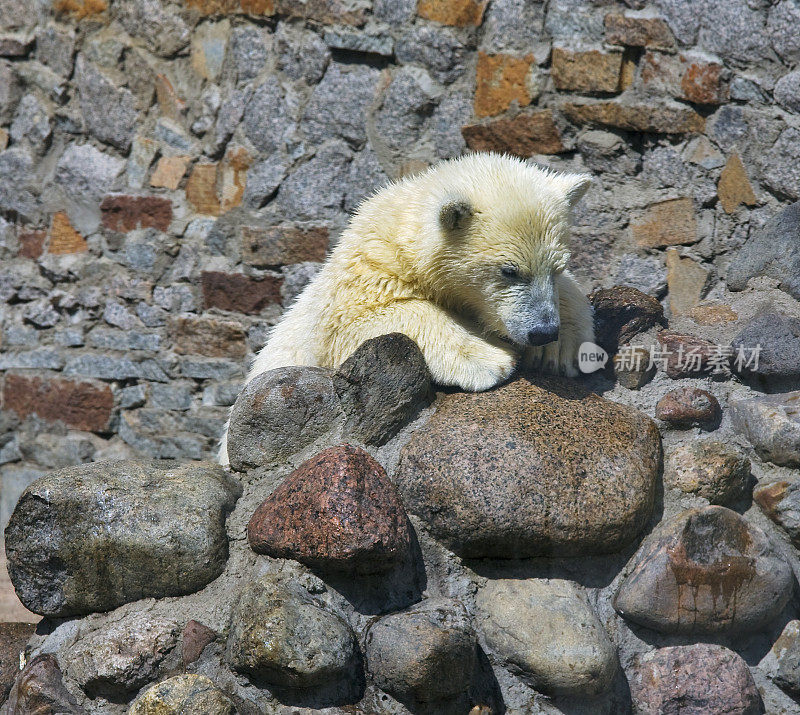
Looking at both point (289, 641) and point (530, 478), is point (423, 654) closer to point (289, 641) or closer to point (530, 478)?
point (289, 641)

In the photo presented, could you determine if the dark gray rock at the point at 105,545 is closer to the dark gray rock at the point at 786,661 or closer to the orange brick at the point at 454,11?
the dark gray rock at the point at 786,661

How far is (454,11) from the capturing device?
3158 millimetres

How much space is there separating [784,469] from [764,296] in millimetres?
823

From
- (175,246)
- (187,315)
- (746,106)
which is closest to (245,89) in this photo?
(175,246)

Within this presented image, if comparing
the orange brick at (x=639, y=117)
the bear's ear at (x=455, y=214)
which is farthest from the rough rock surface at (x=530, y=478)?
the orange brick at (x=639, y=117)

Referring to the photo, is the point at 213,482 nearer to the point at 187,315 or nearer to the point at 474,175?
the point at 474,175

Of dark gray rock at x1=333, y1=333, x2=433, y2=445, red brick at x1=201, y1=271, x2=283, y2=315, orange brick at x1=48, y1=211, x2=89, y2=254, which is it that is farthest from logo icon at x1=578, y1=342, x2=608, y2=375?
orange brick at x1=48, y1=211, x2=89, y2=254

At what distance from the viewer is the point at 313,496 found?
1802mm

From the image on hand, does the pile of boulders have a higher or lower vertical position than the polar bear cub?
lower

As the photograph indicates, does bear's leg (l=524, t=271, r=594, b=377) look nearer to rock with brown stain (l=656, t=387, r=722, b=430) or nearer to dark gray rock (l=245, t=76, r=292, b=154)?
rock with brown stain (l=656, t=387, r=722, b=430)

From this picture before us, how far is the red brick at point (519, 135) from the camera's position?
3070mm

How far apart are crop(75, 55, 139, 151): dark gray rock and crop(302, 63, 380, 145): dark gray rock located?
982mm

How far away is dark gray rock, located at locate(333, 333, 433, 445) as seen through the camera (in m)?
2.03

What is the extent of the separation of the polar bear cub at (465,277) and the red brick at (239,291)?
4.67 feet
